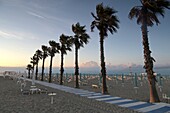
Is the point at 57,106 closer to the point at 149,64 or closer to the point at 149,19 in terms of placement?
the point at 149,64

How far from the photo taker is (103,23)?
1856 cm

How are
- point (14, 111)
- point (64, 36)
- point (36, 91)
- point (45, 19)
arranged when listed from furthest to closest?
point (64, 36) < point (45, 19) < point (36, 91) < point (14, 111)

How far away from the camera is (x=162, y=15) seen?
12641 mm

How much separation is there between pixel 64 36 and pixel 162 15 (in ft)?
72.5

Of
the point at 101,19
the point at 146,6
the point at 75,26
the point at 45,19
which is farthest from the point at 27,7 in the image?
the point at 146,6

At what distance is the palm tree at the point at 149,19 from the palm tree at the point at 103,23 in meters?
4.87

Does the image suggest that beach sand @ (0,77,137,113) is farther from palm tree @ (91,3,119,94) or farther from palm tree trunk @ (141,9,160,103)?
palm tree @ (91,3,119,94)

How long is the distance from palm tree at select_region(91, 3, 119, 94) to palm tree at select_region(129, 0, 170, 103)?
16.0 feet

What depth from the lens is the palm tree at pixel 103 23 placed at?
1808 centimetres

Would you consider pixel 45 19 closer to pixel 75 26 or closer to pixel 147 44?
pixel 75 26

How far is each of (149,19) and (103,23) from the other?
621 cm

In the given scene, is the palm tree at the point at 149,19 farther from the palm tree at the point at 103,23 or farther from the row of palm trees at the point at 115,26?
the palm tree at the point at 103,23

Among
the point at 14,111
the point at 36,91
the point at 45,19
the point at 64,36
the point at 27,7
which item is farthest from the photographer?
the point at 64,36

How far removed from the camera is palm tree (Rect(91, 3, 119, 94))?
18078 mm
